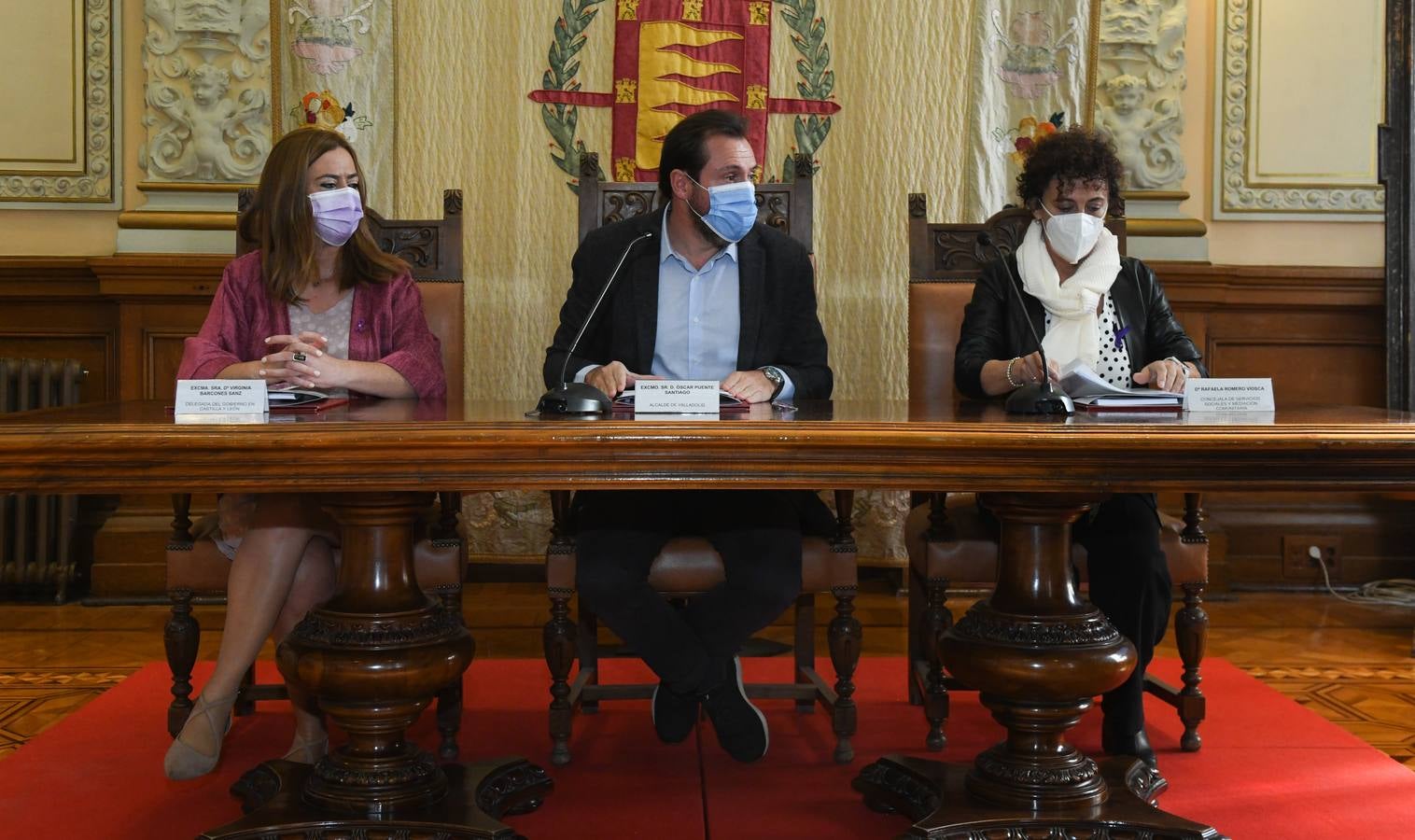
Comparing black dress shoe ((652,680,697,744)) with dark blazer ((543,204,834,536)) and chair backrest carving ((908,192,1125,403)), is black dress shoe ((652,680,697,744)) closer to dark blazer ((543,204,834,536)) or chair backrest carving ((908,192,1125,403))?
dark blazer ((543,204,834,536))

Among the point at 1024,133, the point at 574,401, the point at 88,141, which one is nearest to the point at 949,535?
the point at 574,401

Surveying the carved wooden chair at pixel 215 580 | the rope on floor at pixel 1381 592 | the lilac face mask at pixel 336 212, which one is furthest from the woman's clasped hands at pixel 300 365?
the rope on floor at pixel 1381 592

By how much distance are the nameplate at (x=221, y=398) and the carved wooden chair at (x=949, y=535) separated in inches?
43.4

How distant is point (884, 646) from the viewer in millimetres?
3113

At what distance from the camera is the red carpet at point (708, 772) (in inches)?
73.7

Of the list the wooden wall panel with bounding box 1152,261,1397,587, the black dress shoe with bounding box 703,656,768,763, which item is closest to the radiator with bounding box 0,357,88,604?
the black dress shoe with bounding box 703,656,768,763

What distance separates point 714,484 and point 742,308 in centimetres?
110

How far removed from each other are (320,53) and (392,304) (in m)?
1.61

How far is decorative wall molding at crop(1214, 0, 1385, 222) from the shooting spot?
381 centimetres

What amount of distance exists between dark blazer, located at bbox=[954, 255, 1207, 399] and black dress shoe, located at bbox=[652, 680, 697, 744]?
0.81m

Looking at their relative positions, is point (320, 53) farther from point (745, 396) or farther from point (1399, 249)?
point (1399, 249)

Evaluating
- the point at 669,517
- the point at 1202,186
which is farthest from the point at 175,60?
the point at 1202,186

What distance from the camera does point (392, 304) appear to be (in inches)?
91.0

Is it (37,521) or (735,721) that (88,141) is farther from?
(735,721)
